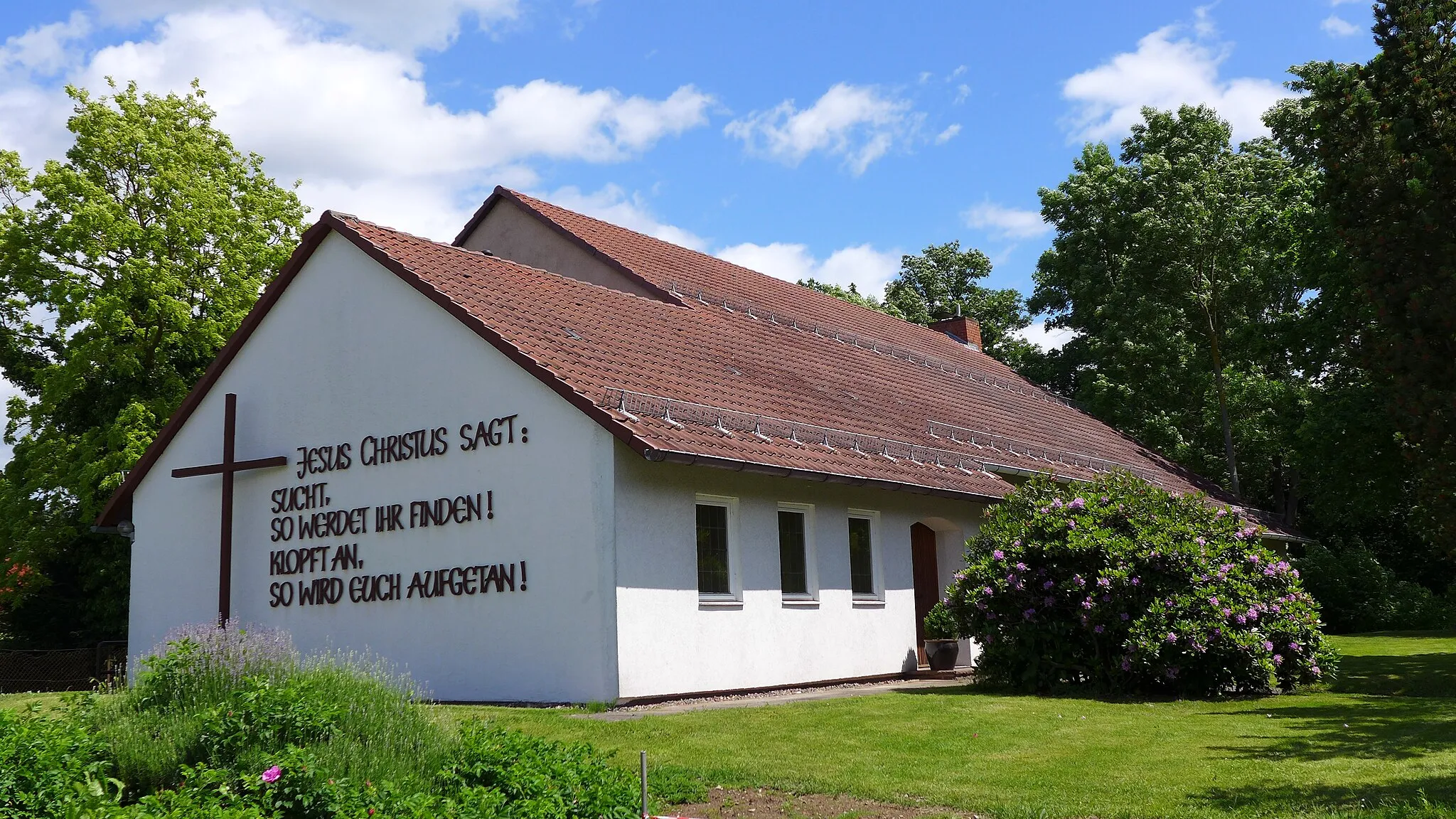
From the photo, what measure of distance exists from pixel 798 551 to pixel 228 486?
833 centimetres

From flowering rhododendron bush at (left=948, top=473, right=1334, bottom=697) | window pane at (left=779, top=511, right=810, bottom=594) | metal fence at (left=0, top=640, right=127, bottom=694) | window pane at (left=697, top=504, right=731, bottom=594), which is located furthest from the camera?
metal fence at (left=0, top=640, right=127, bottom=694)

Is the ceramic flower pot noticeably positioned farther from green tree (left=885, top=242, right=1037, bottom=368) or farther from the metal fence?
green tree (left=885, top=242, right=1037, bottom=368)

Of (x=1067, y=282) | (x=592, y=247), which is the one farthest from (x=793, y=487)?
(x=1067, y=282)

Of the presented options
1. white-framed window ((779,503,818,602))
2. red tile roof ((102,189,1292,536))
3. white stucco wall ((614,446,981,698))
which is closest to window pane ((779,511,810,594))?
white-framed window ((779,503,818,602))

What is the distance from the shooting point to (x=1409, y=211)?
1421cm

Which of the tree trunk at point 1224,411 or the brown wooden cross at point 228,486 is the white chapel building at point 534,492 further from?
the tree trunk at point 1224,411

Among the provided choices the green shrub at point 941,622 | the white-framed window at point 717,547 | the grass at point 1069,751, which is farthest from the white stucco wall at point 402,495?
the green shrub at point 941,622

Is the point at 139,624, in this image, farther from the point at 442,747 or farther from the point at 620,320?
the point at 442,747

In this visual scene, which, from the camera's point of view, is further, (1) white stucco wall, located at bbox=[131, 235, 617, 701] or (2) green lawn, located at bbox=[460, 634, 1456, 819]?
(1) white stucco wall, located at bbox=[131, 235, 617, 701]

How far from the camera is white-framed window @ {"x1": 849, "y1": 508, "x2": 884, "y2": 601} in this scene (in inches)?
731

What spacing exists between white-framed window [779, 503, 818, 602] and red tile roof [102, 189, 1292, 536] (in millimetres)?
874

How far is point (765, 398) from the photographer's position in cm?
1888

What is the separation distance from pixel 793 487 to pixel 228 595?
329 inches

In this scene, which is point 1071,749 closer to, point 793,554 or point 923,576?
point 793,554
